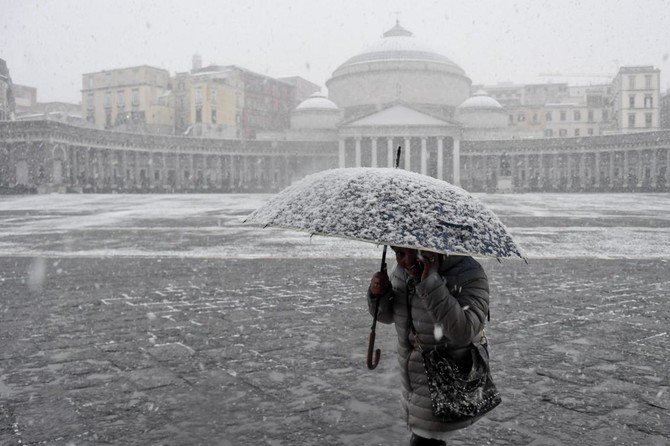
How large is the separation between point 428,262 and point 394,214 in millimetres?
244

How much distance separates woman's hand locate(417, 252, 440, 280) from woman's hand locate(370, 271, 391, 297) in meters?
0.22

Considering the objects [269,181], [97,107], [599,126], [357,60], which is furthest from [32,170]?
[599,126]

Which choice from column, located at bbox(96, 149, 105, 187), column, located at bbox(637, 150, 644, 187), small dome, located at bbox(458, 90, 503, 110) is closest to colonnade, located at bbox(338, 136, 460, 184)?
small dome, located at bbox(458, 90, 503, 110)

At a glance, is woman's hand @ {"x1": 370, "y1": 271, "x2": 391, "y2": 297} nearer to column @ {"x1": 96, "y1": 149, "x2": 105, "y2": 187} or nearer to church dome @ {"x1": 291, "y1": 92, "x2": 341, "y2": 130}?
column @ {"x1": 96, "y1": 149, "x2": 105, "y2": 187}

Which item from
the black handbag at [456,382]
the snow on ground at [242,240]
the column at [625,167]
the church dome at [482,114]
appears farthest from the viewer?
the church dome at [482,114]

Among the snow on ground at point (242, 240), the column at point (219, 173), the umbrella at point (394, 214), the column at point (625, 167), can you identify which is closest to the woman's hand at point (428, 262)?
the umbrella at point (394, 214)

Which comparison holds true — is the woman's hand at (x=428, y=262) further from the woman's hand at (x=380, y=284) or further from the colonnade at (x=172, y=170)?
the colonnade at (x=172, y=170)

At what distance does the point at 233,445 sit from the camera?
3.48 meters

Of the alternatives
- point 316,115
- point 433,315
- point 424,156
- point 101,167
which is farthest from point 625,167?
point 433,315

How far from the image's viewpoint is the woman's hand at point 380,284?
2.73 m

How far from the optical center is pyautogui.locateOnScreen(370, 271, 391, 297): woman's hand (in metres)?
2.73

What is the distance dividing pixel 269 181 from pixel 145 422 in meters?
71.9

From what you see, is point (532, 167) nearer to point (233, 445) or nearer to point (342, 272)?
point (342, 272)

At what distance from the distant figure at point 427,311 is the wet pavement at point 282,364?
0.97m
